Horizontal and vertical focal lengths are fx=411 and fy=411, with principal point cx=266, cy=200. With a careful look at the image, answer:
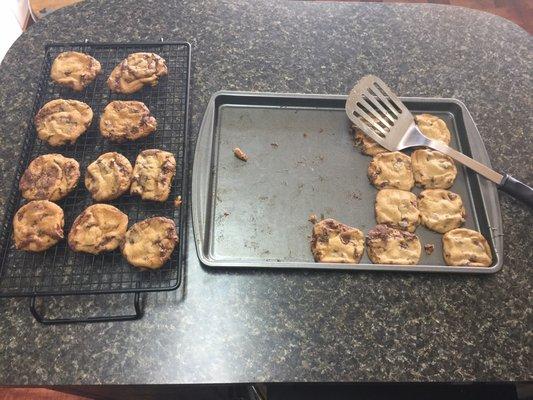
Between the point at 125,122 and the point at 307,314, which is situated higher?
the point at 125,122

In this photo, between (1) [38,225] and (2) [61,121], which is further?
(2) [61,121]

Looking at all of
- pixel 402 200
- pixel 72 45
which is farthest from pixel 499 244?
pixel 72 45

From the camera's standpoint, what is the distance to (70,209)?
4.49 feet

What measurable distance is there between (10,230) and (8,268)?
12 centimetres

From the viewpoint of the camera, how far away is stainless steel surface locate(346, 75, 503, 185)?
4.97 feet

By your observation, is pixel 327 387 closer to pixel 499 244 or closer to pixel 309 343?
pixel 309 343

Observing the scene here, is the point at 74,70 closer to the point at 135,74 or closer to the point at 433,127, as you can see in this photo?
the point at 135,74

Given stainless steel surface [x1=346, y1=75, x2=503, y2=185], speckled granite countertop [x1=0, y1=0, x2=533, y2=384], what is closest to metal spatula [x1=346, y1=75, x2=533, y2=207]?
stainless steel surface [x1=346, y1=75, x2=503, y2=185]

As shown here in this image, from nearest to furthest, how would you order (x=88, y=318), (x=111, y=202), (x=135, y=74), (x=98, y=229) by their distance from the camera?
1. (x=88, y=318)
2. (x=98, y=229)
3. (x=111, y=202)
4. (x=135, y=74)

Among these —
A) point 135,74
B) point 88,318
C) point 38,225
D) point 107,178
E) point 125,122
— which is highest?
point 135,74

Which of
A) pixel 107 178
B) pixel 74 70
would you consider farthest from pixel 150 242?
pixel 74 70

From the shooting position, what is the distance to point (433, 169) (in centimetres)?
147

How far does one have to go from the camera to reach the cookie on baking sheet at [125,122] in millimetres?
1445

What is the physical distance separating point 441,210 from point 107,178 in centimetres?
112
